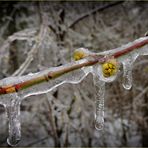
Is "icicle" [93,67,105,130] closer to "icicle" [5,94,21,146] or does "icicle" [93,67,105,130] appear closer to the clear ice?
the clear ice

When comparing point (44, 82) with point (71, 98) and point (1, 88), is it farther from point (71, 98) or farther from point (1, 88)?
point (71, 98)

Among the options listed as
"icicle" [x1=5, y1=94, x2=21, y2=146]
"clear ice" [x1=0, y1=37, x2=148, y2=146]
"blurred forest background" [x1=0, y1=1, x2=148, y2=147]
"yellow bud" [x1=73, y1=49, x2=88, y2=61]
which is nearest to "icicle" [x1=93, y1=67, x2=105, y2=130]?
"clear ice" [x1=0, y1=37, x2=148, y2=146]

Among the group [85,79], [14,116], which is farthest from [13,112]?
[85,79]

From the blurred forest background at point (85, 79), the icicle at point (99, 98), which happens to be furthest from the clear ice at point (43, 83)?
the blurred forest background at point (85, 79)

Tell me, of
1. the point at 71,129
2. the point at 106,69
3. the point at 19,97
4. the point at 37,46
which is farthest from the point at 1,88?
the point at 71,129

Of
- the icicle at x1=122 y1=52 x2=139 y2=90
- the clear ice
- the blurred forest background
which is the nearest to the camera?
the clear ice

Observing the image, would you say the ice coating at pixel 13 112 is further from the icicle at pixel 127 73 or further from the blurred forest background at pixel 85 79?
the blurred forest background at pixel 85 79

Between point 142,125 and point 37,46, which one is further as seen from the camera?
point 142,125
